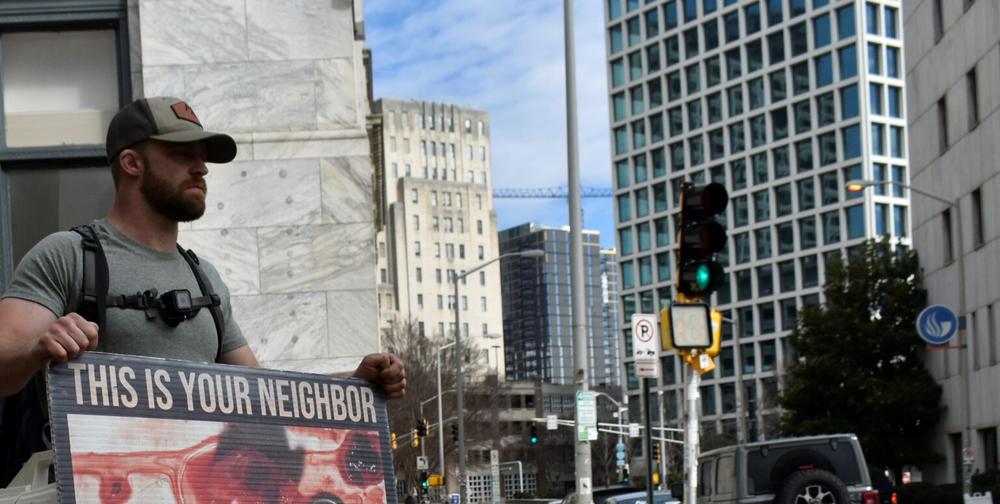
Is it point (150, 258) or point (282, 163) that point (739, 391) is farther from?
point (150, 258)

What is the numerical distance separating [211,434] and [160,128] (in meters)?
0.91

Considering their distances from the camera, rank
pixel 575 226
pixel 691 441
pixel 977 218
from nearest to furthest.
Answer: pixel 691 441
pixel 575 226
pixel 977 218

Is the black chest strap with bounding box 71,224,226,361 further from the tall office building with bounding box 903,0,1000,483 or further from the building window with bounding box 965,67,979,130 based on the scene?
the building window with bounding box 965,67,979,130

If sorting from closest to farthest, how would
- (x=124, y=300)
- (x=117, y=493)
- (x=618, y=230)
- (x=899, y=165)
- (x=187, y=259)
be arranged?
(x=117, y=493)
(x=124, y=300)
(x=187, y=259)
(x=899, y=165)
(x=618, y=230)

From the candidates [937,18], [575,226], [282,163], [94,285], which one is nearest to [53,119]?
[282,163]

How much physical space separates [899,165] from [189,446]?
111 meters

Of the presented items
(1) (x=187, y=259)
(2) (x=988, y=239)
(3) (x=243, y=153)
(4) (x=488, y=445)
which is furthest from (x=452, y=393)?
(1) (x=187, y=259)

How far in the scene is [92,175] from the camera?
1052 centimetres

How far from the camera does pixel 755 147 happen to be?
118m

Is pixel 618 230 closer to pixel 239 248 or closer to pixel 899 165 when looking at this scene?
pixel 899 165

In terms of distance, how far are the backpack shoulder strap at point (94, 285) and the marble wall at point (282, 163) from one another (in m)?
6.63

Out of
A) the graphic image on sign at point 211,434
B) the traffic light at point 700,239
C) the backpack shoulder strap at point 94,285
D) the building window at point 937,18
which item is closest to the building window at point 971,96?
the building window at point 937,18

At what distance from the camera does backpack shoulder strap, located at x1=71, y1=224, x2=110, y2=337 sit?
3.75 metres

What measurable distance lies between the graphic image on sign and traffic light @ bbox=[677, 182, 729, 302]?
30.9ft
